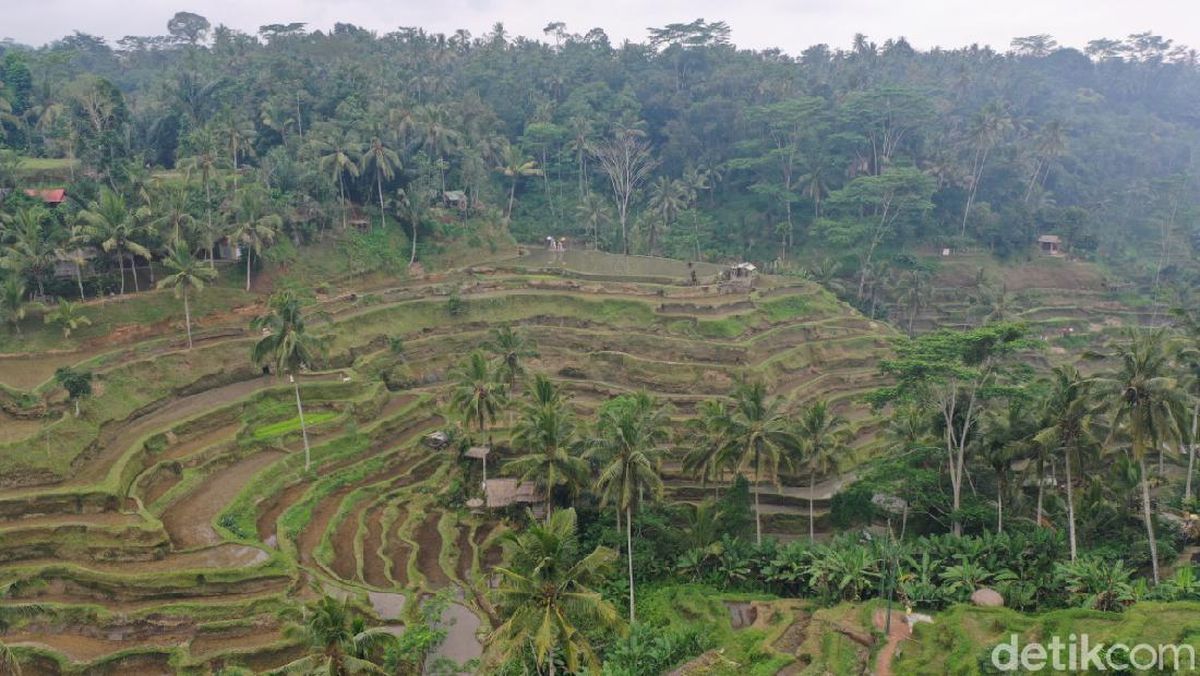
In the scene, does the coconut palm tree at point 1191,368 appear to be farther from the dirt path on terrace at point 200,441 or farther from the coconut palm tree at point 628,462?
the dirt path on terrace at point 200,441

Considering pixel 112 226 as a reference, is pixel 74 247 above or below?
below

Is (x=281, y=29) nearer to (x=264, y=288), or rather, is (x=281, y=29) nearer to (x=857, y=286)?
(x=264, y=288)

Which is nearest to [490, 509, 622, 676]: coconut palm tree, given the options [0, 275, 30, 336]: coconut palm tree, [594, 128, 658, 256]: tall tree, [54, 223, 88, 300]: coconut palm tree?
[0, 275, 30, 336]: coconut palm tree

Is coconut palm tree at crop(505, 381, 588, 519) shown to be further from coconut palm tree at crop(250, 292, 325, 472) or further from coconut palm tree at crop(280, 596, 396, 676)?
coconut palm tree at crop(280, 596, 396, 676)

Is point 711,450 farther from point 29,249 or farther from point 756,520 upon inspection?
point 29,249

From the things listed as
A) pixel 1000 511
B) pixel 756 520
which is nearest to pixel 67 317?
pixel 756 520

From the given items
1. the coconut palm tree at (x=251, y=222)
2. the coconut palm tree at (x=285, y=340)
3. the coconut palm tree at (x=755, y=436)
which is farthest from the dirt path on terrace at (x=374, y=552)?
the coconut palm tree at (x=251, y=222)
